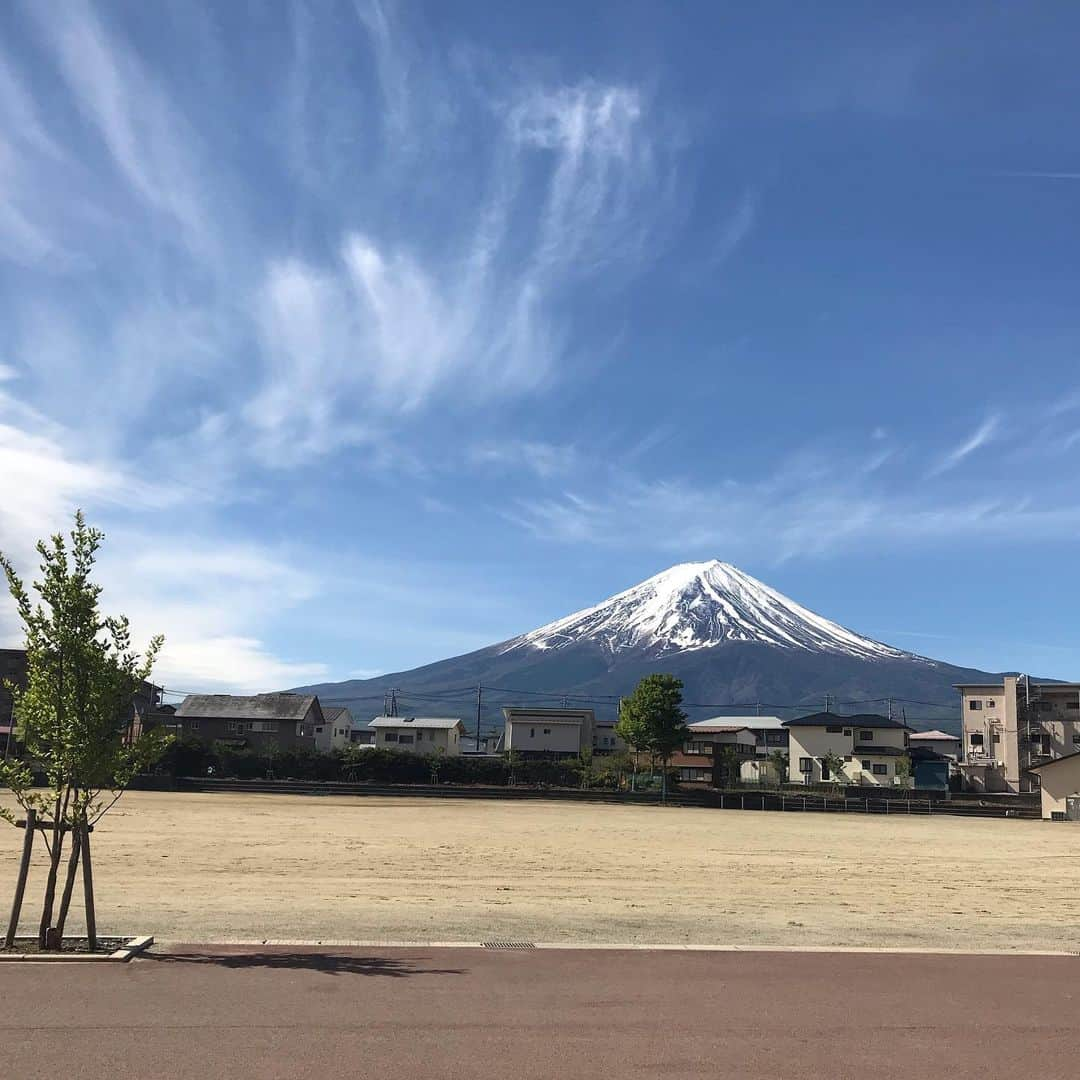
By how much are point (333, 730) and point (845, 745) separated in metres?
52.6

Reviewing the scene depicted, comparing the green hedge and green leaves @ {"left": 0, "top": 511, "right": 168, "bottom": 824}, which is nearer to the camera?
green leaves @ {"left": 0, "top": 511, "right": 168, "bottom": 824}

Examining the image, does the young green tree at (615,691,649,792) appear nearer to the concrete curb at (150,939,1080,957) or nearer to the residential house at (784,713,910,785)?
the residential house at (784,713,910,785)

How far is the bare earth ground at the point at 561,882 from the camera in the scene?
14062 millimetres

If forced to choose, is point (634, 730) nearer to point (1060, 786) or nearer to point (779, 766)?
point (1060, 786)

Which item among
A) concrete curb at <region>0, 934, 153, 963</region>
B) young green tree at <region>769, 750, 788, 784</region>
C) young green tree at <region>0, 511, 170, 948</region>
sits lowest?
young green tree at <region>769, 750, 788, 784</region>

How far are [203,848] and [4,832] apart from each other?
700 centimetres

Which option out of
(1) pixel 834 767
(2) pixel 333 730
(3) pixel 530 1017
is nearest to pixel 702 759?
(1) pixel 834 767

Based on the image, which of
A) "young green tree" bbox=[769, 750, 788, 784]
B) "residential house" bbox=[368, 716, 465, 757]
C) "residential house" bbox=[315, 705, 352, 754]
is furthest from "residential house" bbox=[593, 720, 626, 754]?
"residential house" bbox=[315, 705, 352, 754]

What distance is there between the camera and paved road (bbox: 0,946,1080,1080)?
745 centimetres

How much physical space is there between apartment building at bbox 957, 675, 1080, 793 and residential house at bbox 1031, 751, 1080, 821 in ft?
94.4

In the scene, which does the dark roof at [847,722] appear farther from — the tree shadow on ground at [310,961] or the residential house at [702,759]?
the tree shadow on ground at [310,961]

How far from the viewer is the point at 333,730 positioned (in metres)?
97.1

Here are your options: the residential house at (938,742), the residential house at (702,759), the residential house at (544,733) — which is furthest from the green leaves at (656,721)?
the residential house at (938,742)

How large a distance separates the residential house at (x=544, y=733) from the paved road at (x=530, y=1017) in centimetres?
8102
